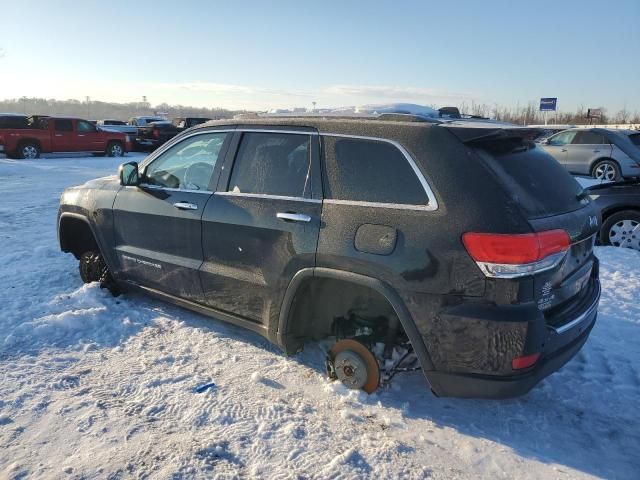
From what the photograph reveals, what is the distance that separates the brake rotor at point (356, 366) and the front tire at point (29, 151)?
789 inches

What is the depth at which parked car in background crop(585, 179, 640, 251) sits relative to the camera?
271 inches

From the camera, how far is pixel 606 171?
1561 cm

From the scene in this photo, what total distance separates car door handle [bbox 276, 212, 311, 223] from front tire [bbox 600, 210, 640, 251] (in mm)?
5672

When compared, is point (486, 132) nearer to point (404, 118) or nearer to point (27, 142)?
point (404, 118)

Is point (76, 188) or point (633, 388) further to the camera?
point (76, 188)

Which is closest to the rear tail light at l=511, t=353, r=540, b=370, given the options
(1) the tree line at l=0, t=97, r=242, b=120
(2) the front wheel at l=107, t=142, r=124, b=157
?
(2) the front wheel at l=107, t=142, r=124, b=157

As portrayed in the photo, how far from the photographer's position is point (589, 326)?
10.7 ft

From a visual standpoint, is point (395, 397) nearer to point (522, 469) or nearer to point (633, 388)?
point (522, 469)

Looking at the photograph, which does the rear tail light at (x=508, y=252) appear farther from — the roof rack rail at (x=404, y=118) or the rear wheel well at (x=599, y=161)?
the rear wheel well at (x=599, y=161)

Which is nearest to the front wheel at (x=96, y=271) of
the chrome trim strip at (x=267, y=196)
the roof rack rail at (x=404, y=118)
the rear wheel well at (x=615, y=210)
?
the chrome trim strip at (x=267, y=196)

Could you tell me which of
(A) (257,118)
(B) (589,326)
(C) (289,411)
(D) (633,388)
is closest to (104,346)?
(C) (289,411)

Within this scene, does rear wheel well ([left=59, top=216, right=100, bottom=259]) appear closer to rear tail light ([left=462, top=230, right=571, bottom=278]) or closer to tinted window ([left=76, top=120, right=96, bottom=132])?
rear tail light ([left=462, top=230, right=571, bottom=278])

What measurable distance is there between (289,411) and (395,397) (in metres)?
0.72

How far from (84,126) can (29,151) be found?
8.65 ft
